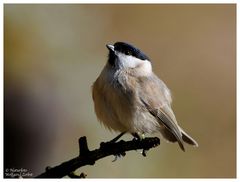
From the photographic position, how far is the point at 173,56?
580cm

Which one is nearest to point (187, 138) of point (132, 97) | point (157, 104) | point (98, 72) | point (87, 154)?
point (157, 104)

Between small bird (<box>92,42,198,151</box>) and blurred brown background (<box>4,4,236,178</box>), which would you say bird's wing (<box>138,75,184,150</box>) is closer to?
small bird (<box>92,42,198,151</box>)

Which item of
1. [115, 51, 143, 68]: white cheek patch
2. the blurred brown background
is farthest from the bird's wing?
the blurred brown background

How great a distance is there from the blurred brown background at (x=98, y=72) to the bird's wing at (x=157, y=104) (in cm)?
73

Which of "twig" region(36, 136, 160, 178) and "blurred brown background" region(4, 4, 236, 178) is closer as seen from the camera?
"twig" region(36, 136, 160, 178)

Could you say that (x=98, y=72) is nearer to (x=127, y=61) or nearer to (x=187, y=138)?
(x=127, y=61)

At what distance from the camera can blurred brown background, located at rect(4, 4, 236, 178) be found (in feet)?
17.2

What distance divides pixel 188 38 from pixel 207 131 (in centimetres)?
108

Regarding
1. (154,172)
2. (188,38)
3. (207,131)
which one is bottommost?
(154,172)

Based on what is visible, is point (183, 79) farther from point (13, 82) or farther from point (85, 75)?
point (13, 82)

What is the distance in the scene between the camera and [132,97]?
4273 millimetres

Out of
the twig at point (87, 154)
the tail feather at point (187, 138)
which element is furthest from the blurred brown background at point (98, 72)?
the twig at point (87, 154)

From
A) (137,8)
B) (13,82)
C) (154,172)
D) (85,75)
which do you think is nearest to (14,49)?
(13,82)

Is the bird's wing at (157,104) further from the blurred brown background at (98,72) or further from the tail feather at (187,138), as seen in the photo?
the blurred brown background at (98,72)
